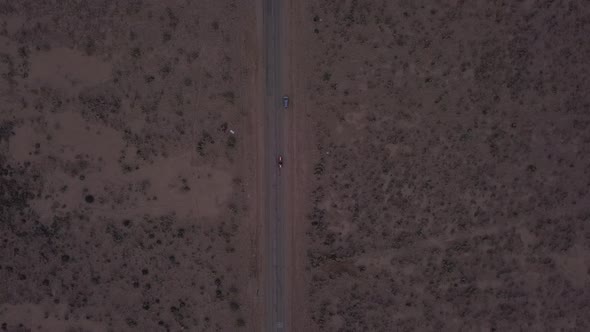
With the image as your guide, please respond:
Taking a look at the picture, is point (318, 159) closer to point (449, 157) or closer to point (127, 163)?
point (449, 157)

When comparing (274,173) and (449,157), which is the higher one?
(449,157)

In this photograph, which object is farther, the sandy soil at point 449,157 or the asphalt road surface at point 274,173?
the asphalt road surface at point 274,173

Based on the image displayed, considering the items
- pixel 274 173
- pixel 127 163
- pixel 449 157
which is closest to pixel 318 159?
pixel 274 173

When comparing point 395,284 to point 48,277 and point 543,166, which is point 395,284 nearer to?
point 543,166

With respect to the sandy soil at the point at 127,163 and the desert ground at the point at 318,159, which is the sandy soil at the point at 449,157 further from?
the sandy soil at the point at 127,163

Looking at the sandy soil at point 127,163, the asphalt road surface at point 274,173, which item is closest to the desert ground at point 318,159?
the sandy soil at point 127,163

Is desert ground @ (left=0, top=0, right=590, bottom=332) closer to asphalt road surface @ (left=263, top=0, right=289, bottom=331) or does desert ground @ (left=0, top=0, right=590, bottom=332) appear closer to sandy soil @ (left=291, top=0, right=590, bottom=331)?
sandy soil @ (left=291, top=0, right=590, bottom=331)
